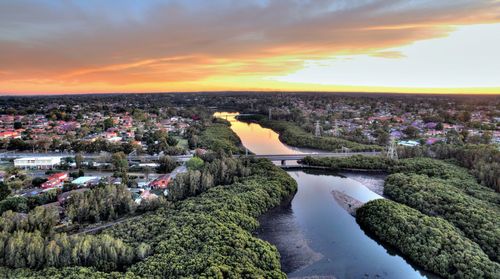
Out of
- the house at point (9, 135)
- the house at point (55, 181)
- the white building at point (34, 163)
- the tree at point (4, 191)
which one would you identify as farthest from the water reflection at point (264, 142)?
the house at point (9, 135)

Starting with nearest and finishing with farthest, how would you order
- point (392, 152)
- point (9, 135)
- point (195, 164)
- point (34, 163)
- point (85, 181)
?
point (85, 181), point (195, 164), point (34, 163), point (392, 152), point (9, 135)

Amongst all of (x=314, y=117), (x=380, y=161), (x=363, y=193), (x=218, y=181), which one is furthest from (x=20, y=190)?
(x=314, y=117)

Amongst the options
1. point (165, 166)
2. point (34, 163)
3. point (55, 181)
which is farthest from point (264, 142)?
point (55, 181)

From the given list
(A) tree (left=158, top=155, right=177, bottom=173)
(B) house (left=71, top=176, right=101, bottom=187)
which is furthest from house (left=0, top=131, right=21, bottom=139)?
(A) tree (left=158, top=155, right=177, bottom=173)

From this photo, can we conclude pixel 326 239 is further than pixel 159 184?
No

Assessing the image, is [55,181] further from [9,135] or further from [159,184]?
[9,135]

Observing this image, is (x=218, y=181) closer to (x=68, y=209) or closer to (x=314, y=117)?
(x=68, y=209)

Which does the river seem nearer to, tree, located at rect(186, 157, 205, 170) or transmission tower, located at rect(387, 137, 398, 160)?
transmission tower, located at rect(387, 137, 398, 160)

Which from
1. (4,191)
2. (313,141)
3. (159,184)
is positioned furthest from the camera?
(313,141)

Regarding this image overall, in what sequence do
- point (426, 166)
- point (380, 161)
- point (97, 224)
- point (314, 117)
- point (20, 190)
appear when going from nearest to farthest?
point (97, 224) < point (20, 190) < point (426, 166) < point (380, 161) < point (314, 117)

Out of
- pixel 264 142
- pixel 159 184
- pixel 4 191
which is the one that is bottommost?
pixel 264 142
